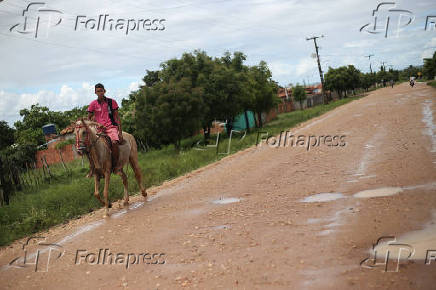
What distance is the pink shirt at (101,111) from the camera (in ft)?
35.1

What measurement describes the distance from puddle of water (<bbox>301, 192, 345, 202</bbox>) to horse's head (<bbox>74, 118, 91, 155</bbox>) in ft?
15.9

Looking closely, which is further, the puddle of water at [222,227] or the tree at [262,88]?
the tree at [262,88]

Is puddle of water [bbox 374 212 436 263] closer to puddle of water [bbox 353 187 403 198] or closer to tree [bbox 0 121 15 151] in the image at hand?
puddle of water [bbox 353 187 403 198]

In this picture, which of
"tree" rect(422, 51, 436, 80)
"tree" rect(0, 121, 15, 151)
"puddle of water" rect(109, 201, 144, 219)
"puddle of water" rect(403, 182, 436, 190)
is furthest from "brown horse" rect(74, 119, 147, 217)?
"tree" rect(422, 51, 436, 80)

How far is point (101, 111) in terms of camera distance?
10734 mm

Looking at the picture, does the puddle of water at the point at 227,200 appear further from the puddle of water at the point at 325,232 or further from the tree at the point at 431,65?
the tree at the point at 431,65

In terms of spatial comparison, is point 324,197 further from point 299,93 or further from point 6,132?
point 299,93

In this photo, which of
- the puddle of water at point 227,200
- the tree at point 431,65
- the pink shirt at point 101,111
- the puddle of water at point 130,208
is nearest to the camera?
the puddle of water at point 227,200

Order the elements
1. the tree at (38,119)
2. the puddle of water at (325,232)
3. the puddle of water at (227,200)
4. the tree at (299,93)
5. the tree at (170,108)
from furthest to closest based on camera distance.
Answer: the tree at (299,93), the tree at (38,119), the tree at (170,108), the puddle of water at (227,200), the puddle of water at (325,232)

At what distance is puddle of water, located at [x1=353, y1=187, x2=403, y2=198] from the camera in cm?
798

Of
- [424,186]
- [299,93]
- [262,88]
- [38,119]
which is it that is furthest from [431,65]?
[424,186]

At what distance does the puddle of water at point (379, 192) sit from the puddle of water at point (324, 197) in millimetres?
347

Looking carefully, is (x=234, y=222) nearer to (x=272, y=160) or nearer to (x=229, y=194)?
(x=229, y=194)

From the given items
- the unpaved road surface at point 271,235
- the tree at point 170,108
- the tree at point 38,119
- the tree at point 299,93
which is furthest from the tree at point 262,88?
the tree at point 299,93
